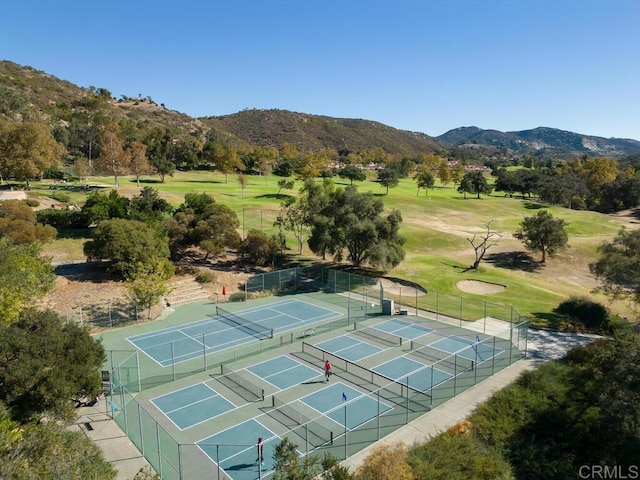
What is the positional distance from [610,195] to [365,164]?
83986 mm

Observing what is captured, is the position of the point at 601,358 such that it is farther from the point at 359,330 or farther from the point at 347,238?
the point at 347,238

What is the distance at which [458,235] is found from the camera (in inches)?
2547

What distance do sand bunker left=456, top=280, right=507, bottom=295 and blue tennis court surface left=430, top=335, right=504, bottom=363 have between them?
13.7 m

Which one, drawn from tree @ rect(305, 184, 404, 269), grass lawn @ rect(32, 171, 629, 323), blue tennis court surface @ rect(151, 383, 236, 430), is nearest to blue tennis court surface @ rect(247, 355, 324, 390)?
blue tennis court surface @ rect(151, 383, 236, 430)

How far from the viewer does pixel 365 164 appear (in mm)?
165125

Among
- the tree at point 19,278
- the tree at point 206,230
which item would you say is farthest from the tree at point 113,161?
the tree at point 19,278

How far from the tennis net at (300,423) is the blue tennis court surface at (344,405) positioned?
924mm

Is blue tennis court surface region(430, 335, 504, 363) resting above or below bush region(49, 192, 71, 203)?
below

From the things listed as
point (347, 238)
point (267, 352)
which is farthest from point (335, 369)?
point (347, 238)

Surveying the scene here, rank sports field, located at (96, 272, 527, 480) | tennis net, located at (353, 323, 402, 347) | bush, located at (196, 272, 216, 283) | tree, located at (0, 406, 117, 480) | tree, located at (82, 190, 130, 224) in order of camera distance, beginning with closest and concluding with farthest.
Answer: tree, located at (0, 406, 117, 480) < sports field, located at (96, 272, 527, 480) < tennis net, located at (353, 323, 402, 347) < bush, located at (196, 272, 216, 283) < tree, located at (82, 190, 130, 224)

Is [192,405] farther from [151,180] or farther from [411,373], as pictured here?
[151,180]

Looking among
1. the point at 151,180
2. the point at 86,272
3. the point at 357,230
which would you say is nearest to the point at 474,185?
the point at 357,230

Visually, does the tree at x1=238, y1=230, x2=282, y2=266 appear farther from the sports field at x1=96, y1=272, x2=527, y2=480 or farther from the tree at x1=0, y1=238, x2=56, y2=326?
the tree at x1=0, y1=238, x2=56, y2=326

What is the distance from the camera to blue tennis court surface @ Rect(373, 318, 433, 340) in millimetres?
29953
